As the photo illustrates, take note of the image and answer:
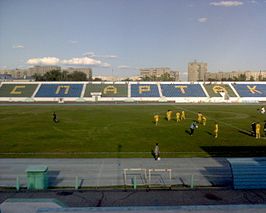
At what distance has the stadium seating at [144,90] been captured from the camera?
231 ft

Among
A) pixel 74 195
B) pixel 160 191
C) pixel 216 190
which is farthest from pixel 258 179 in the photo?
pixel 74 195

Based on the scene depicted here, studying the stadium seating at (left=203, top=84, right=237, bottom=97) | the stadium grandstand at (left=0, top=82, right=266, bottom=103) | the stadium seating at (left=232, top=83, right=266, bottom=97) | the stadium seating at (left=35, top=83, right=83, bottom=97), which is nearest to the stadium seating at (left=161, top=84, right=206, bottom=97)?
the stadium grandstand at (left=0, top=82, right=266, bottom=103)

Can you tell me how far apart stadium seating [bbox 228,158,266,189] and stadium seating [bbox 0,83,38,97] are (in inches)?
2461

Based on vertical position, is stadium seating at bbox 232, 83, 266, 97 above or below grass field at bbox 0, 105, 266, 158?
above

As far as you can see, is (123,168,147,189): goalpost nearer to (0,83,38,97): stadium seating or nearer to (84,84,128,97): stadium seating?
(84,84,128,97): stadium seating

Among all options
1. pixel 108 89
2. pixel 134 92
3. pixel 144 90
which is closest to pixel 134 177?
pixel 134 92

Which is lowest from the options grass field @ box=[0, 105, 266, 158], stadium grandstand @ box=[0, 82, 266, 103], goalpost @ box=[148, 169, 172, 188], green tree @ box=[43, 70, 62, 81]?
goalpost @ box=[148, 169, 172, 188]

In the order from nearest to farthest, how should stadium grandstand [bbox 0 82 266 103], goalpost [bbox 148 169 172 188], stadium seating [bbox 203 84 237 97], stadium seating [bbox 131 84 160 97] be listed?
goalpost [bbox 148 169 172 188] → stadium grandstand [bbox 0 82 266 103] → stadium seating [bbox 203 84 237 97] → stadium seating [bbox 131 84 160 97]

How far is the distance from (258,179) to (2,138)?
19517mm

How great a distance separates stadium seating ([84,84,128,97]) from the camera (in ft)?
230

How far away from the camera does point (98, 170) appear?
50.7ft

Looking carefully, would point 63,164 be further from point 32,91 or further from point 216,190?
point 32,91

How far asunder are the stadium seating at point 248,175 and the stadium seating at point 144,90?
188ft

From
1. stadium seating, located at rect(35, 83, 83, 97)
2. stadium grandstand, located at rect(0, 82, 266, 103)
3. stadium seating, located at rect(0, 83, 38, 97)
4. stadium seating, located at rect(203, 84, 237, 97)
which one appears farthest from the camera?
stadium seating, located at rect(203, 84, 237, 97)
